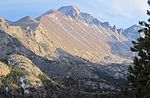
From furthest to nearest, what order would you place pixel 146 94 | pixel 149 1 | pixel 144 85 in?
pixel 149 1
pixel 144 85
pixel 146 94

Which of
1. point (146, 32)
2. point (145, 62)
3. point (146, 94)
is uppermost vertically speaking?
point (146, 32)

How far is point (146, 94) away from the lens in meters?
49.7

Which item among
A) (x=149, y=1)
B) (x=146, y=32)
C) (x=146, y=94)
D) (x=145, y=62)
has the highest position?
(x=149, y=1)

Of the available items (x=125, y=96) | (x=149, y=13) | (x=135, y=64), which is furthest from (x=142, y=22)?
(x=125, y=96)

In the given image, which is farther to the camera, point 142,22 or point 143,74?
point 142,22

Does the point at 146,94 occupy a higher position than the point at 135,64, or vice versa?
the point at 135,64

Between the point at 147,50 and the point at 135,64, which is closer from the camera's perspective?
the point at 147,50

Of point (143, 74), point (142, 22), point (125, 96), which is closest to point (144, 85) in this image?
point (143, 74)

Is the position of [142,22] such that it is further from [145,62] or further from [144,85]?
[144,85]

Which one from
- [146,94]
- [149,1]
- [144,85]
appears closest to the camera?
[146,94]

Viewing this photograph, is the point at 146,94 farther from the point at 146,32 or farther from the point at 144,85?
the point at 146,32

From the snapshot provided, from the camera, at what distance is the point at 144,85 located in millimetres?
53469

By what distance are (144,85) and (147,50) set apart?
5267mm

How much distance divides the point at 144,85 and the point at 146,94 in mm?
3896
